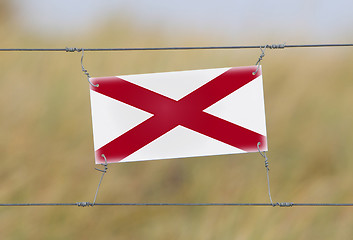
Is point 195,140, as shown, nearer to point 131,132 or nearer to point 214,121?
point 214,121

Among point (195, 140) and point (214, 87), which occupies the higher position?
point (214, 87)

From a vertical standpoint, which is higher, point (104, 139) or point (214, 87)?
point (214, 87)

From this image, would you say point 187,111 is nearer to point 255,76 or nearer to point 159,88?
point 159,88

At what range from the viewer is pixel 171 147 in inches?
97.6

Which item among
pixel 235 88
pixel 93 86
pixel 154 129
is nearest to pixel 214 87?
pixel 235 88

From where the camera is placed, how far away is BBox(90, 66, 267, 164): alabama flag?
247 centimetres

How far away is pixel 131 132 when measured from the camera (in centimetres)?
250

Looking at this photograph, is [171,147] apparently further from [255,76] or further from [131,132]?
[255,76]

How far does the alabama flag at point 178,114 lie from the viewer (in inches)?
97.3

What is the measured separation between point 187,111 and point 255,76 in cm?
31

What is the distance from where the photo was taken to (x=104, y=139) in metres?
2.48

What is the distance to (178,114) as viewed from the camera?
8.21 feet

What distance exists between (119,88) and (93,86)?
0.10 meters

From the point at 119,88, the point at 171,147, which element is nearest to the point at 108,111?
the point at 119,88
